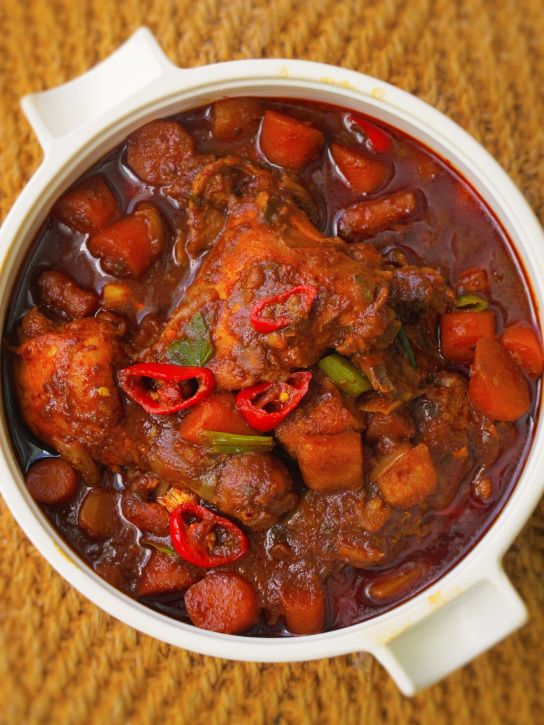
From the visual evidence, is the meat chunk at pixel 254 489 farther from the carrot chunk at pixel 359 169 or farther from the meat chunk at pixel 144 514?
the carrot chunk at pixel 359 169

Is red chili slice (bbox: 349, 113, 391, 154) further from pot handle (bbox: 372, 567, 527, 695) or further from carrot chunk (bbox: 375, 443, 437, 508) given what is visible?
pot handle (bbox: 372, 567, 527, 695)

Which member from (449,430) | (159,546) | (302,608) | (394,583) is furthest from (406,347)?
(159,546)

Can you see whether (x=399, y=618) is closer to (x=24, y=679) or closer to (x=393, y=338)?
(x=393, y=338)

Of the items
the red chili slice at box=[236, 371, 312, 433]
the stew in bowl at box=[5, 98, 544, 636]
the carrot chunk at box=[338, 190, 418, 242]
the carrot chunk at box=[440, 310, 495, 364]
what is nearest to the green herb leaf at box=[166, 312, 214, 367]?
the stew in bowl at box=[5, 98, 544, 636]

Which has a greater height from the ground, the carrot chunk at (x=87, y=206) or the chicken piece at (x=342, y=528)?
the carrot chunk at (x=87, y=206)

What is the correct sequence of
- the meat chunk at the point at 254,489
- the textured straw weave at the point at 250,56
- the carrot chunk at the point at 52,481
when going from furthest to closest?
the textured straw weave at the point at 250,56
the carrot chunk at the point at 52,481
the meat chunk at the point at 254,489

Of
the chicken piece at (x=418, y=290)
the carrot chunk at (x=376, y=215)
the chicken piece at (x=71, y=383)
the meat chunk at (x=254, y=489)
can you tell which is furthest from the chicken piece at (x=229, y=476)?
the carrot chunk at (x=376, y=215)
